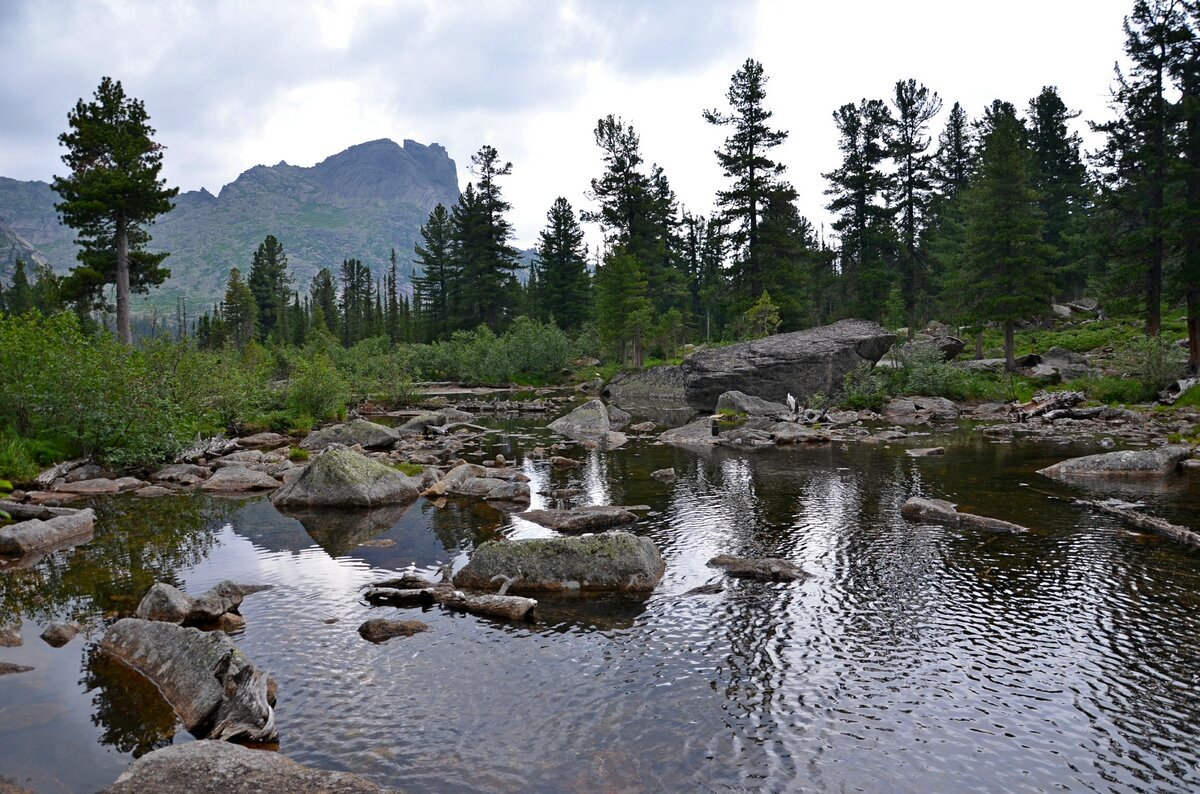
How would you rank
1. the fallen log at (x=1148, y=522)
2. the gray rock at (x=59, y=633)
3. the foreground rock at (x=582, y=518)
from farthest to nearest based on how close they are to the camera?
the foreground rock at (x=582, y=518), the fallen log at (x=1148, y=522), the gray rock at (x=59, y=633)

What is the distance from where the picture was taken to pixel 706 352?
4853 cm

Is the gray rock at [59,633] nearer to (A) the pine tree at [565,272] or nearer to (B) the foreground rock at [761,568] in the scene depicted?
(B) the foreground rock at [761,568]

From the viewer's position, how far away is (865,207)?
213ft

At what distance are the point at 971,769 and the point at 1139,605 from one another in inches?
233

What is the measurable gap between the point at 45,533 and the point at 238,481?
259 inches

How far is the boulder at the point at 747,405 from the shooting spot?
41406mm

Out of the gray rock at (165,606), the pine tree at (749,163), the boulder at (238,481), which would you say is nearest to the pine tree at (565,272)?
the pine tree at (749,163)

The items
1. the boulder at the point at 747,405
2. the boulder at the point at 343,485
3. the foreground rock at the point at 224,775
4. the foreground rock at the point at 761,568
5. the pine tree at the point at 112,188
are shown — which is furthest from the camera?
the boulder at the point at 747,405

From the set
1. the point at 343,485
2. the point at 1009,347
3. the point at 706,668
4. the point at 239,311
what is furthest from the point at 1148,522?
the point at 239,311

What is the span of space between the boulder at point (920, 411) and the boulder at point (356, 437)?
26.0 meters

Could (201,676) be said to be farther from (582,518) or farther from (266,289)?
(266,289)

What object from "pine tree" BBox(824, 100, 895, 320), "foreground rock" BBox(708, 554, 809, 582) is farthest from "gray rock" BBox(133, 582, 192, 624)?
"pine tree" BBox(824, 100, 895, 320)

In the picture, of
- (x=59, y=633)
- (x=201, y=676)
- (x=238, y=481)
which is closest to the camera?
(x=201, y=676)

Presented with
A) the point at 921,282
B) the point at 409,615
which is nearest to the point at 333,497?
the point at 409,615
